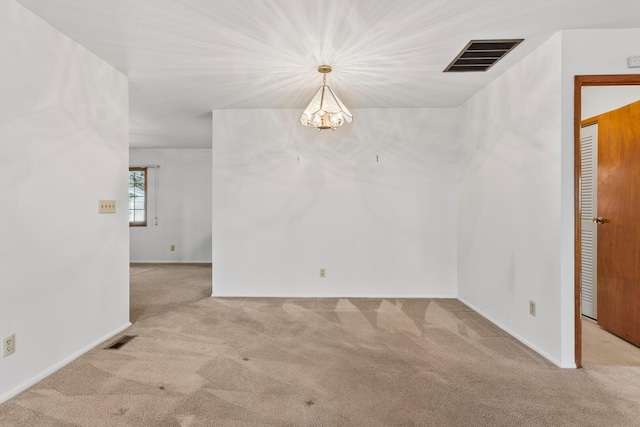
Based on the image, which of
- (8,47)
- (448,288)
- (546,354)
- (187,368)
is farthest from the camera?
(448,288)

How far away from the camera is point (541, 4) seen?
7.13 ft

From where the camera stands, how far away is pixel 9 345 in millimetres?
2100

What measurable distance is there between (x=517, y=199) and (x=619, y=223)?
0.92 m

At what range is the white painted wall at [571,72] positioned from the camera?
2.48 metres

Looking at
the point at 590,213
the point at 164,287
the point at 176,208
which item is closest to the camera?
the point at 590,213

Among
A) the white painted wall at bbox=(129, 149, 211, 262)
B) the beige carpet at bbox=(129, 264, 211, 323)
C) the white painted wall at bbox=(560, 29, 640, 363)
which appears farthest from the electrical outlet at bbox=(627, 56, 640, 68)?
the white painted wall at bbox=(129, 149, 211, 262)

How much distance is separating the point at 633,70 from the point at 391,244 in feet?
9.05

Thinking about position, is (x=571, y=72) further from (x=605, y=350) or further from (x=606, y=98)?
(x=605, y=350)

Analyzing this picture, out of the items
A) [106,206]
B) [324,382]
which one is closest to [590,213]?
[324,382]

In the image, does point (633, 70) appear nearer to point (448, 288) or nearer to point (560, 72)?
point (560, 72)

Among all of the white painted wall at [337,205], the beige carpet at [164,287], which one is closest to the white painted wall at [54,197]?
the beige carpet at [164,287]

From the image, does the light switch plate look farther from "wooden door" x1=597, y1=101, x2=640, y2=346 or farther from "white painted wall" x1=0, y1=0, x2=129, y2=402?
"wooden door" x1=597, y1=101, x2=640, y2=346

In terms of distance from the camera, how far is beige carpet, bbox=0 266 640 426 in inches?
75.1

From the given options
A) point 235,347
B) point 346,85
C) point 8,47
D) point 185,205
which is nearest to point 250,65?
point 346,85
